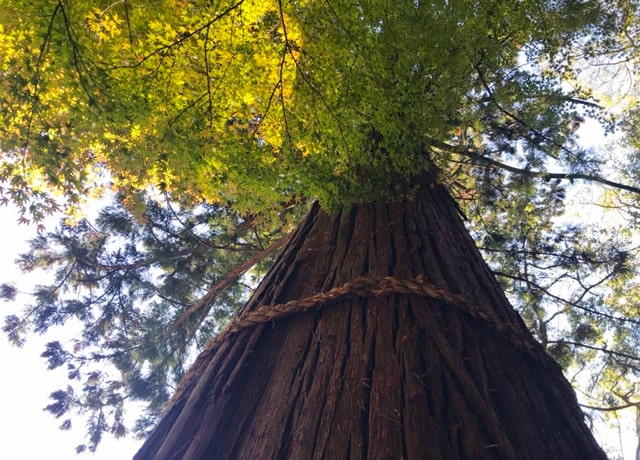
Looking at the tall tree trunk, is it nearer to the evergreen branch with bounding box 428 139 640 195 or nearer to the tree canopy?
the tree canopy

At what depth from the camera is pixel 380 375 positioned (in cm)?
136

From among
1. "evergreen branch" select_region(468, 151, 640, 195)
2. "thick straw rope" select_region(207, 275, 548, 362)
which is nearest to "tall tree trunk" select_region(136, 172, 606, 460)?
"thick straw rope" select_region(207, 275, 548, 362)

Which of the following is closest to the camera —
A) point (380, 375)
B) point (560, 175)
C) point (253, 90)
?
point (380, 375)

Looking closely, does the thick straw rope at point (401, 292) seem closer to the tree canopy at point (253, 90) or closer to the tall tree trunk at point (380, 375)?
the tall tree trunk at point (380, 375)

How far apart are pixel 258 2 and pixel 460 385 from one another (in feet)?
5.83

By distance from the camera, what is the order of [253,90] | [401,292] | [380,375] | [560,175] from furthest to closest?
Answer: 1. [560,175]
2. [253,90]
3. [401,292]
4. [380,375]

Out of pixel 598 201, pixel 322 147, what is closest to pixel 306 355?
pixel 322 147

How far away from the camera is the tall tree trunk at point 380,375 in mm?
1224

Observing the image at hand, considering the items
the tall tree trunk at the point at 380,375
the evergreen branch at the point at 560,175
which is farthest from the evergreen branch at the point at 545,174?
the tall tree trunk at the point at 380,375

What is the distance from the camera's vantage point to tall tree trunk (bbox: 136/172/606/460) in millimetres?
1224

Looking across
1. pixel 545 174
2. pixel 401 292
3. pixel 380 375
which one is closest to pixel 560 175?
pixel 545 174

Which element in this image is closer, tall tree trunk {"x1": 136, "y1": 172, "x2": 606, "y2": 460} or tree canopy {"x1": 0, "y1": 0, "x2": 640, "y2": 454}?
tall tree trunk {"x1": 136, "y1": 172, "x2": 606, "y2": 460}

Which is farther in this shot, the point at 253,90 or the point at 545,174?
the point at 545,174

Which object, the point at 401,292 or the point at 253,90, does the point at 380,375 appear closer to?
the point at 401,292
